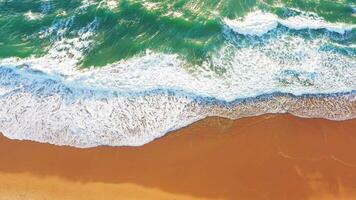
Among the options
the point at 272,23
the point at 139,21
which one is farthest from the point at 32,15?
the point at 272,23

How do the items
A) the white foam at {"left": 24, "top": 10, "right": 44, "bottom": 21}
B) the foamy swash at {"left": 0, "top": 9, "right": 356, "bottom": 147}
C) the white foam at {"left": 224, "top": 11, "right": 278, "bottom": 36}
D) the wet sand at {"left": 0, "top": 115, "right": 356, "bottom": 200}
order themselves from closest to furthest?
the wet sand at {"left": 0, "top": 115, "right": 356, "bottom": 200}, the foamy swash at {"left": 0, "top": 9, "right": 356, "bottom": 147}, the white foam at {"left": 224, "top": 11, "right": 278, "bottom": 36}, the white foam at {"left": 24, "top": 10, "right": 44, "bottom": 21}

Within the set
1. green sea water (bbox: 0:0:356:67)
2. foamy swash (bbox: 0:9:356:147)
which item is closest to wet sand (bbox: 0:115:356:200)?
foamy swash (bbox: 0:9:356:147)

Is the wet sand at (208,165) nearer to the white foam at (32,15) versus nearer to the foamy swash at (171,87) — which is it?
the foamy swash at (171,87)

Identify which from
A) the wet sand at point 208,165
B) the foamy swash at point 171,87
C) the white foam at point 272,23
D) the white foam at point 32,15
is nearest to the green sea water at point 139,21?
the white foam at point 32,15

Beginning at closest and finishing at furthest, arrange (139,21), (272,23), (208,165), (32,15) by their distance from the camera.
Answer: (208,165)
(272,23)
(139,21)
(32,15)

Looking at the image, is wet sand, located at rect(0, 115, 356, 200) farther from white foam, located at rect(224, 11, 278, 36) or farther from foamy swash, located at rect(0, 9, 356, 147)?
white foam, located at rect(224, 11, 278, 36)

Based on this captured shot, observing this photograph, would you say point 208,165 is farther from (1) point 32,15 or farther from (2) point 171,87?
(1) point 32,15

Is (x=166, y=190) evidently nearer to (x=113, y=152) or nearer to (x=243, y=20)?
(x=113, y=152)
